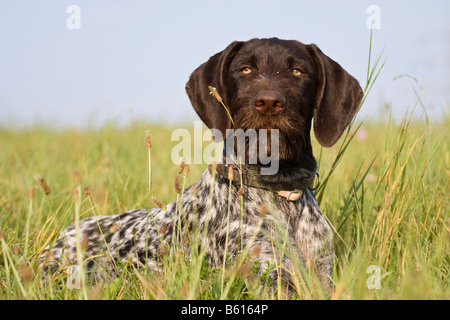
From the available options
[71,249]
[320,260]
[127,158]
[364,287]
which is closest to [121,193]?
[71,249]

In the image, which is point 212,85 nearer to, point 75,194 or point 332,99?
point 332,99

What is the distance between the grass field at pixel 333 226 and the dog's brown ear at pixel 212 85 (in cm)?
89

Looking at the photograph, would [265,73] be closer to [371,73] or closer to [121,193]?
[371,73]

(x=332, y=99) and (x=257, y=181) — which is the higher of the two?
(x=332, y=99)

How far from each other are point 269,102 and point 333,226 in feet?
4.89

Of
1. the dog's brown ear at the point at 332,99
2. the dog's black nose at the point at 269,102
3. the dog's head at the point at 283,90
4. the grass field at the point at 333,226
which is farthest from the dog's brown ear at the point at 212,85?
the grass field at the point at 333,226

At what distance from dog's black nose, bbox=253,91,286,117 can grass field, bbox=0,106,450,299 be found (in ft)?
3.55

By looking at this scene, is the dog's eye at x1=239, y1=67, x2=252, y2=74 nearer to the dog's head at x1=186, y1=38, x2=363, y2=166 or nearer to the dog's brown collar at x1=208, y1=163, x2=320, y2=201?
the dog's head at x1=186, y1=38, x2=363, y2=166

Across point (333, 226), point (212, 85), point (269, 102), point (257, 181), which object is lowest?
point (333, 226)

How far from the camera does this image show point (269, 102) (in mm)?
3934

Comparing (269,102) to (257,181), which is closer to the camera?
(269,102)

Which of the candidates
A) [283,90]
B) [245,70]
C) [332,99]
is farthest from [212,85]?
[332,99]

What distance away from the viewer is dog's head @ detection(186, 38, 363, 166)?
409 centimetres
